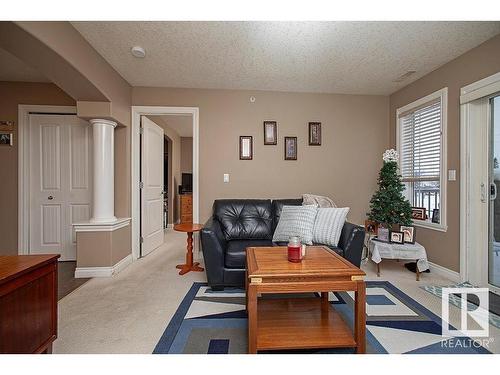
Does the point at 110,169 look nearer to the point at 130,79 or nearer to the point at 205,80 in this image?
the point at 130,79

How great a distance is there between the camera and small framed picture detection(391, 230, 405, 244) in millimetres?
2863

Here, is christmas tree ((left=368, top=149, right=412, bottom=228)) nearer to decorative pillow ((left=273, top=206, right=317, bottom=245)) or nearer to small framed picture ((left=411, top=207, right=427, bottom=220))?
small framed picture ((left=411, top=207, right=427, bottom=220))

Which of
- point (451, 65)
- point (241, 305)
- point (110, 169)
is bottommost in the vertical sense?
point (241, 305)

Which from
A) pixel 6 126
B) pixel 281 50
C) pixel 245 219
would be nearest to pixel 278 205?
pixel 245 219

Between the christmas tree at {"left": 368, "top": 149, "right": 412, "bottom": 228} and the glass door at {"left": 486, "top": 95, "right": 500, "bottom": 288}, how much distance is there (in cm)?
74

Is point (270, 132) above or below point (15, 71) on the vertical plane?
below

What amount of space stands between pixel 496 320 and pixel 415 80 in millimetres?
2819

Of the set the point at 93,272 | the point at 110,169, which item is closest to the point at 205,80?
the point at 110,169

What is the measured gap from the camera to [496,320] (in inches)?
73.7

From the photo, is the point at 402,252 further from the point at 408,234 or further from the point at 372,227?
the point at 372,227

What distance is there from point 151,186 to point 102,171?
0.90 meters

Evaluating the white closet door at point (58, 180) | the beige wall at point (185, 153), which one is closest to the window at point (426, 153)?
the white closet door at point (58, 180)

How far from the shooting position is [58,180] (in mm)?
3389
